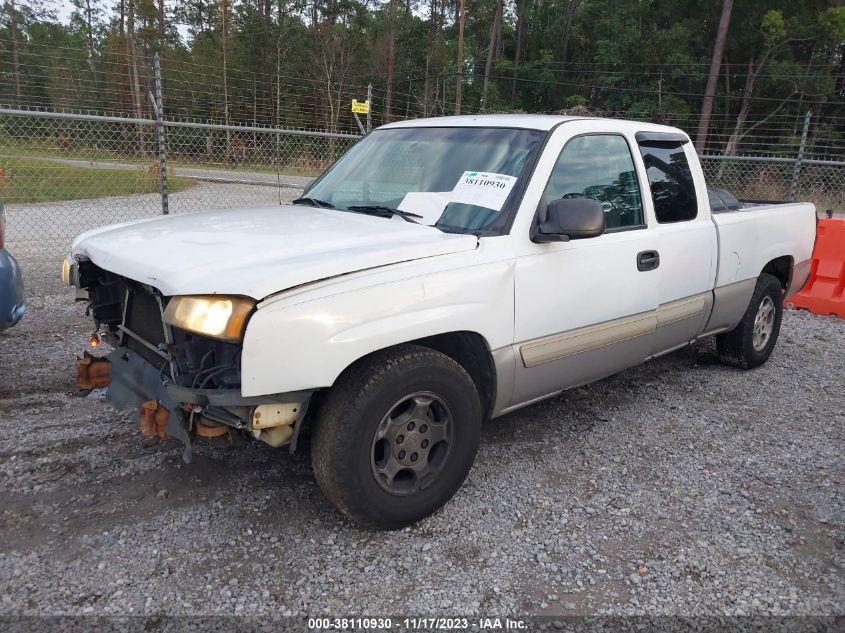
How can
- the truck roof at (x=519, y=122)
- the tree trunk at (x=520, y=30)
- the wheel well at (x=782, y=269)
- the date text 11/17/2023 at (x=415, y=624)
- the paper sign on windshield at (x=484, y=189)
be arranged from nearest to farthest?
the date text 11/17/2023 at (x=415, y=624)
the paper sign on windshield at (x=484, y=189)
the truck roof at (x=519, y=122)
the wheel well at (x=782, y=269)
the tree trunk at (x=520, y=30)

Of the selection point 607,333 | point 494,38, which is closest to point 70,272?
point 607,333

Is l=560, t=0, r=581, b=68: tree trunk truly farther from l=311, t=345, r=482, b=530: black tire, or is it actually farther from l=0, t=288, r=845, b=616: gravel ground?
l=311, t=345, r=482, b=530: black tire

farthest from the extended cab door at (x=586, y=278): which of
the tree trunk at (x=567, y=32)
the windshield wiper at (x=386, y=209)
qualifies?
the tree trunk at (x=567, y=32)

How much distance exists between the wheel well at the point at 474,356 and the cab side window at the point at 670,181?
1.62 metres

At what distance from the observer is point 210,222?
11.1ft

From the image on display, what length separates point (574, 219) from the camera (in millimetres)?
3062

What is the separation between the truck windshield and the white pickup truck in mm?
12

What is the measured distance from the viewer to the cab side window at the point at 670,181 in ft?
13.3

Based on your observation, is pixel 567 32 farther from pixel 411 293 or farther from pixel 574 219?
pixel 411 293

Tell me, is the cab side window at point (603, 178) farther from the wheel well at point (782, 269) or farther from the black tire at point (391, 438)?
the wheel well at point (782, 269)

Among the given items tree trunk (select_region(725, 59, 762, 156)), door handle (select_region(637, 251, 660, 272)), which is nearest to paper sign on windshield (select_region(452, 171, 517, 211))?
door handle (select_region(637, 251, 660, 272))

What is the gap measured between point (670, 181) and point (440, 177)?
1658 millimetres

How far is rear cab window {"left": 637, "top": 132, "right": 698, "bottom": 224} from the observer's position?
160 inches

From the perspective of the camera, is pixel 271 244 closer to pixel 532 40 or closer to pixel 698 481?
pixel 698 481
